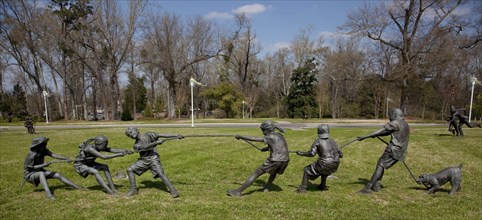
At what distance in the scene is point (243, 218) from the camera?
5219mm

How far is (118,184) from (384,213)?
21.6ft

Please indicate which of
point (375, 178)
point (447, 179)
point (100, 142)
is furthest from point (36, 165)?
point (447, 179)

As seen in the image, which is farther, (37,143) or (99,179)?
(99,179)

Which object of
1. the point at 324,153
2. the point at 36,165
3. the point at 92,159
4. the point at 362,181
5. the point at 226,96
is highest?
the point at 226,96

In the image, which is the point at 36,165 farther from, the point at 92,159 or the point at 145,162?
the point at 145,162

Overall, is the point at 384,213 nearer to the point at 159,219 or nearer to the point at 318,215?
the point at 318,215

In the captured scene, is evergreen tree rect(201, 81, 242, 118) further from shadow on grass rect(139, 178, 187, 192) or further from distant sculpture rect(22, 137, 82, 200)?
distant sculpture rect(22, 137, 82, 200)

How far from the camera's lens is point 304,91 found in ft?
162

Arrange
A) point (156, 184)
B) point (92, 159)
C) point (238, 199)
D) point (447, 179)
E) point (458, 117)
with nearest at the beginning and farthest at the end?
point (238, 199)
point (92, 159)
point (447, 179)
point (156, 184)
point (458, 117)

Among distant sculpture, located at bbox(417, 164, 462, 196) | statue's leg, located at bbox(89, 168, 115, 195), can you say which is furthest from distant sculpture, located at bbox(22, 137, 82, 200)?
distant sculpture, located at bbox(417, 164, 462, 196)

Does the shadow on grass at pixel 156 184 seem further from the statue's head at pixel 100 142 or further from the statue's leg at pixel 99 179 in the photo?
the statue's head at pixel 100 142

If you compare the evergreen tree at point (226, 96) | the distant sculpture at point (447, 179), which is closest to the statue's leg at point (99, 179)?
the distant sculpture at point (447, 179)

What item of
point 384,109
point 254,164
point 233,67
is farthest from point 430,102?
point 254,164

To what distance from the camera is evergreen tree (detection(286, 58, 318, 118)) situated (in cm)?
4862
